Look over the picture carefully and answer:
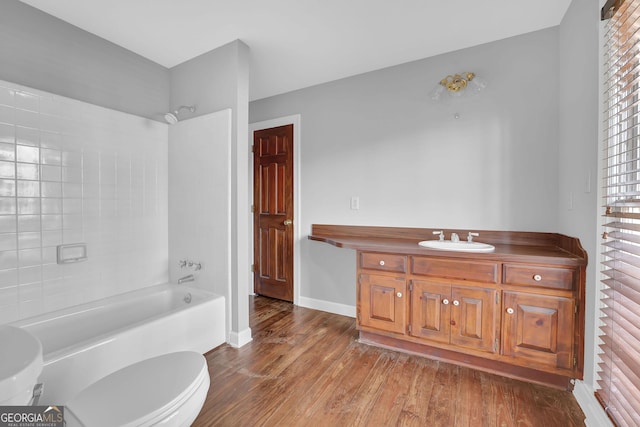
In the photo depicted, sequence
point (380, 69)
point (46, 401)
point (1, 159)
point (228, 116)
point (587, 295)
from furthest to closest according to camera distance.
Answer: point (380, 69) → point (228, 116) → point (1, 159) → point (587, 295) → point (46, 401)

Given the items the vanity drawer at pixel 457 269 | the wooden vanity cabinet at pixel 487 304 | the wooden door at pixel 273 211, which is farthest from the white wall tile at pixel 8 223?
the vanity drawer at pixel 457 269

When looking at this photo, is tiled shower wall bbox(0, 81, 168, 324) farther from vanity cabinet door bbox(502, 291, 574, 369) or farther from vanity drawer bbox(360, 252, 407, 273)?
vanity cabinet door bbox(502, 291, 574, 369)

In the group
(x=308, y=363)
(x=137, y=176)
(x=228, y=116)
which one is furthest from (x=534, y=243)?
(x=137, y=176)

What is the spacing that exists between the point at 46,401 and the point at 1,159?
4.75 feet

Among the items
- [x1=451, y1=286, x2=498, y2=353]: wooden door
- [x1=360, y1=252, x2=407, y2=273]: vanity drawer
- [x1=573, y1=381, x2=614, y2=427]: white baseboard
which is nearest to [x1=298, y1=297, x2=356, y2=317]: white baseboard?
[x1=360, y1=252, x2=407, y2=273]: vanity drawer

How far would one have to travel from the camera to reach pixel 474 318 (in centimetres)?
185

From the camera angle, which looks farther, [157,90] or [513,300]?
[157,90]

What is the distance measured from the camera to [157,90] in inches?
103

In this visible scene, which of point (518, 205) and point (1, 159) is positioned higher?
point (1, 159)

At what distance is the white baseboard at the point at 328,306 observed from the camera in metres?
2.81

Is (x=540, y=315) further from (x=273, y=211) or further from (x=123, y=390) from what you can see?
(x=273, y=211)

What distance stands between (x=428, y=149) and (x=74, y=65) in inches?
112

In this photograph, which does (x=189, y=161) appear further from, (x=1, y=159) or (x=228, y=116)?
(x=1, y=159)

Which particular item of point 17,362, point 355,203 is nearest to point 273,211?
point 355,203
